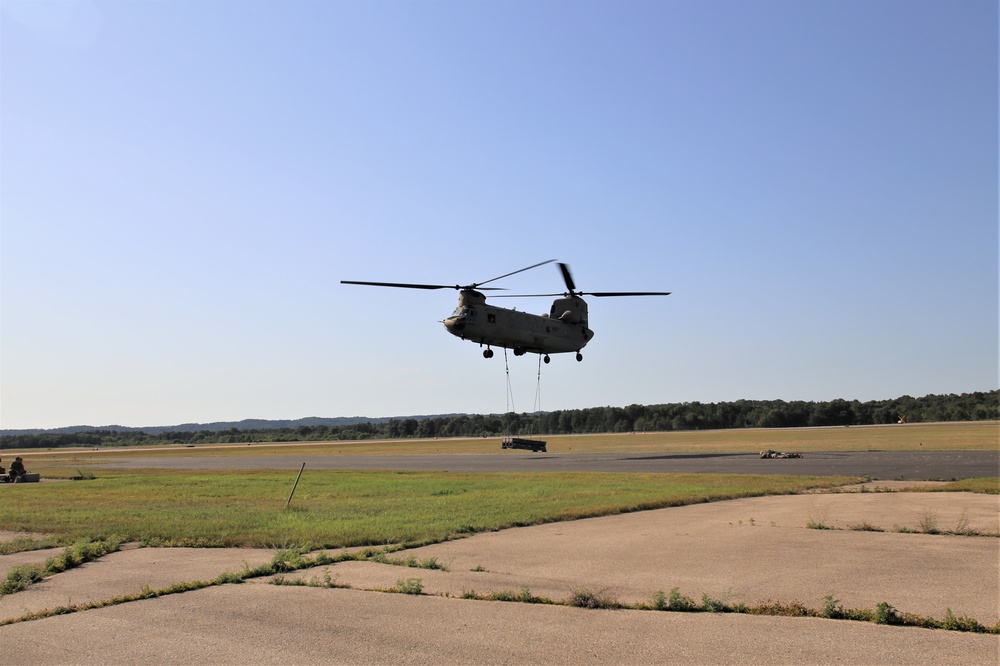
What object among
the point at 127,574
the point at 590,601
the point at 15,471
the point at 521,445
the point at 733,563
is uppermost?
the point at 590,601

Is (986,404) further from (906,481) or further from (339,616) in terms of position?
(339,616)

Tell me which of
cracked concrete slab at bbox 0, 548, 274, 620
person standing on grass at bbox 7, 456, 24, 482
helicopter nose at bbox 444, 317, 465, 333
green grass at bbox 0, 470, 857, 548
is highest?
helicopter nose at bbox 444, 317, 465, 333

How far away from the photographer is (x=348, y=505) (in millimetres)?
24188


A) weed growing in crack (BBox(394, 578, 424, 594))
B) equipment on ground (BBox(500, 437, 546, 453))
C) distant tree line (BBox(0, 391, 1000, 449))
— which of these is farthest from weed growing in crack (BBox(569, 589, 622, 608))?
distant tree line (BBox(0, 391, 1000, 449))

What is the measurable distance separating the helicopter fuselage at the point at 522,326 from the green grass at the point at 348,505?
14.9 meters

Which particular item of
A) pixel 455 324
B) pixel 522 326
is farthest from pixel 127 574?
pixel 522 326

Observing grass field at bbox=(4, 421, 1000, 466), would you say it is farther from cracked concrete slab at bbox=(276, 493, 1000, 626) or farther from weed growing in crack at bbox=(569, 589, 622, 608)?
weed growing in crack at bbox=(569, 589, 622, 608)

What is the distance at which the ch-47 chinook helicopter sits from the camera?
50500 millimetres

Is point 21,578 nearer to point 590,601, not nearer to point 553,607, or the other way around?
point 553,607

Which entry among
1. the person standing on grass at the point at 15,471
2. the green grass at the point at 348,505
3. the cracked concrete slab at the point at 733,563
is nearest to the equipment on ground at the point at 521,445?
the green grass at the point at 348,505

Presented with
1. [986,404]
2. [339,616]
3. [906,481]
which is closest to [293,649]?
[339,616]

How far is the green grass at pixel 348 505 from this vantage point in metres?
17.6

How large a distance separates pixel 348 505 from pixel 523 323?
31561 millimetres

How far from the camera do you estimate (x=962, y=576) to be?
1074 cm
